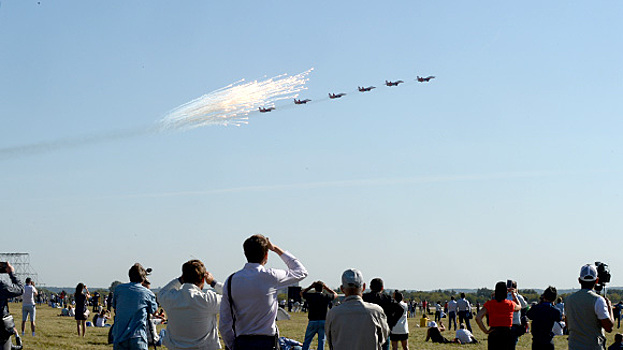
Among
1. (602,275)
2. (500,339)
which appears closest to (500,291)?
(500,339)

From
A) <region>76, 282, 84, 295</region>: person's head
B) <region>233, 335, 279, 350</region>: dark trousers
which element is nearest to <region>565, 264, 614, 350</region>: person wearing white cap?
<region>233, 335, 279, 350</region>: dark trousers

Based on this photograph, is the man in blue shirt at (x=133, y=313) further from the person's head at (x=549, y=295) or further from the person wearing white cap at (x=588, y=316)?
the person's head at (x=549, y=295)

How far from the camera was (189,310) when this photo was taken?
7223 mm

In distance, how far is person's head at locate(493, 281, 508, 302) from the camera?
456 inches

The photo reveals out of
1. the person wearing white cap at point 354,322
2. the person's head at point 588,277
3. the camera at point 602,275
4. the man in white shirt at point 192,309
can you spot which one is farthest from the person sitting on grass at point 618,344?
the man in white shirt at point 192,309

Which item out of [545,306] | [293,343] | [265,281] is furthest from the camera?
[293,343]

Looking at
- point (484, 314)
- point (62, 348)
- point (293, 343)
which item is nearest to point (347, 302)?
point (484, 314)

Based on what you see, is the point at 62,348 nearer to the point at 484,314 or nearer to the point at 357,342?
the point at 484,314

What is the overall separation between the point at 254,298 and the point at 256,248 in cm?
47

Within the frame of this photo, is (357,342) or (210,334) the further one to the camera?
(210,334)

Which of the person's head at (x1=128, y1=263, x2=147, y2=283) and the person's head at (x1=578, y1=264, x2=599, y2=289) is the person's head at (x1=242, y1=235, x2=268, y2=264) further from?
the person's head at (x1=578, y1=264, x2=599, y2=289)

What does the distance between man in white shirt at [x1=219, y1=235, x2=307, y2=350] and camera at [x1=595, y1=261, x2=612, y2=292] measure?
4.44 metres

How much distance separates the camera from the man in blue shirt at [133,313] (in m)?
8.67

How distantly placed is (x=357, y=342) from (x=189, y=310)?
69.1 inches
